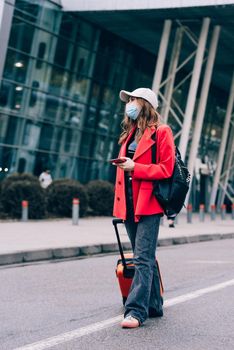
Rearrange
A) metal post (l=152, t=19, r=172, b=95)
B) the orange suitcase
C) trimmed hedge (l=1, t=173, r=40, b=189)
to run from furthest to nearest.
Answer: metal post (l=152, t=19, r=172, b=95) → trimmed hedge (l=1, t=173, r=40, b=189) → the orange suitcase

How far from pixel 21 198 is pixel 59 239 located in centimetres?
669

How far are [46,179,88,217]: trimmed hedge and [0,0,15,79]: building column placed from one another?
5696 millimetres

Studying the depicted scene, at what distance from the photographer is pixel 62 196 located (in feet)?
74.0

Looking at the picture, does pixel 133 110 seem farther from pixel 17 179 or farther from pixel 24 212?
pixel 17 179

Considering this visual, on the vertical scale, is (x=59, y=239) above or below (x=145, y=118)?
below

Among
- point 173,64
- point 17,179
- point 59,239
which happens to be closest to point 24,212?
point 17,179

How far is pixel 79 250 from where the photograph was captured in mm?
12875

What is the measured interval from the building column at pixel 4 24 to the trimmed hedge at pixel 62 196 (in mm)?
5696

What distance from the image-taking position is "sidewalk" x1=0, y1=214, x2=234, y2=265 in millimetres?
11703

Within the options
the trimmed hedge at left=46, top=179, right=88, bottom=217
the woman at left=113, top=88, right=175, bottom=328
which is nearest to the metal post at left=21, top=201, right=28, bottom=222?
the trimmed hedge at left=46, top=179, right=88, bottom=217

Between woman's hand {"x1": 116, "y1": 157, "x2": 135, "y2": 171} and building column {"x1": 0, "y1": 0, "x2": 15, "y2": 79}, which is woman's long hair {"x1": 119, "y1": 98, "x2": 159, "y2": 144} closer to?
woman's hand {"x1": 116, "y1": 157, "x2": 135, "y2": 171}

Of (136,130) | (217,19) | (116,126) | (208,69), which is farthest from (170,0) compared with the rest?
(136,130)

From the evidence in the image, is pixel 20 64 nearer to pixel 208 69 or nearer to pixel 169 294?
pixel 208 69

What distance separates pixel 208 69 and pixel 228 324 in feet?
→ 81.9
